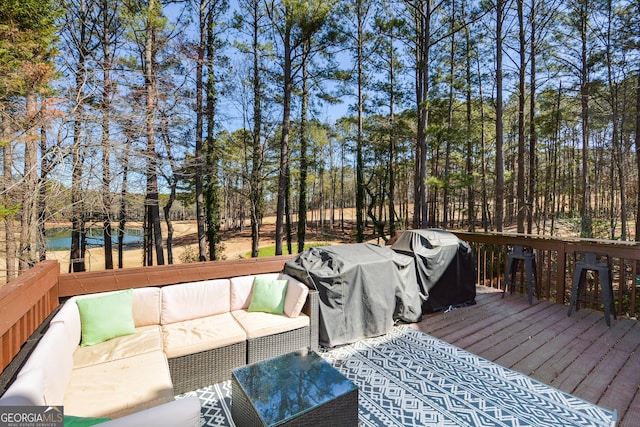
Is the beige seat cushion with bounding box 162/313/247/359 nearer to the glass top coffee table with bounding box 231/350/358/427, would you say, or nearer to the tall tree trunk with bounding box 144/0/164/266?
the glass top coffee table with bounding box 231/350/358/427

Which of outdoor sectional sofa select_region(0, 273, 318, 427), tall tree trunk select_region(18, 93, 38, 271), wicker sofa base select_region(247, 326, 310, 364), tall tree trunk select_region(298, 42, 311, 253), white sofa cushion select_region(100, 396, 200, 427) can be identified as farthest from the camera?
tall tree trunk select_region(298, 42, 311, 253)

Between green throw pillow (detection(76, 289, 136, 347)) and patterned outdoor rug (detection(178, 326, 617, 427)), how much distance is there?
878 mm

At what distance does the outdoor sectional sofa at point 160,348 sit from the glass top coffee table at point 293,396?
1.47ft

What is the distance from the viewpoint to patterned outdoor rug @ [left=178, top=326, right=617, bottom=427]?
6.63 ft

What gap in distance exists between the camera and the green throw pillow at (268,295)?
116 inches

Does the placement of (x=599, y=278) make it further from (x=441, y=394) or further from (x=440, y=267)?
(x=441, y=394)

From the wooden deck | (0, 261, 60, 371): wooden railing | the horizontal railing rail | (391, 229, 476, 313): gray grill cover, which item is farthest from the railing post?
(0, 261, 60, 371): wooden railing

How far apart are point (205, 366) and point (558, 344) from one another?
3495 millimetres

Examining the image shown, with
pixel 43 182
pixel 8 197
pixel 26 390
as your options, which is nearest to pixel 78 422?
pixel 26 390

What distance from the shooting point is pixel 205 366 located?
2.38 meters

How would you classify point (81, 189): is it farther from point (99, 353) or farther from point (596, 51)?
point (596, 51)

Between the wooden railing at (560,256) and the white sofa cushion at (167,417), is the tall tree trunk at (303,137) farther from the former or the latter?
the white sofa cushion at (167,417)

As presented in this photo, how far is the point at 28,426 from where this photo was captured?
3.82 feet

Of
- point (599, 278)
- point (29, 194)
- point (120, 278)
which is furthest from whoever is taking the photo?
point (29, 194)
